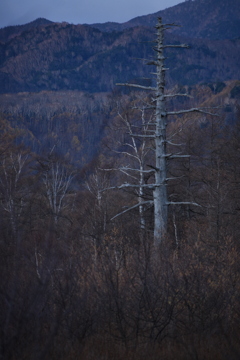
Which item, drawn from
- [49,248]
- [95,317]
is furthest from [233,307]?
[49,248]

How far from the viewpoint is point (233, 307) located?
6953mm

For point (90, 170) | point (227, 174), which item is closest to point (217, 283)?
point (227, 174)

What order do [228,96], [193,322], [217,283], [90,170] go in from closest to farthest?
[193,322]
[217,283]
[90,170]
[228,96]

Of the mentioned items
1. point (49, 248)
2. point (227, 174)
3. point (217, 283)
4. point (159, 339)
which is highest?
point (227, 174)

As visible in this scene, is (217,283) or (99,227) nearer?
(217,283)

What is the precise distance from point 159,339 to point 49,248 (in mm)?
3626

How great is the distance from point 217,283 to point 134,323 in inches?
83.6

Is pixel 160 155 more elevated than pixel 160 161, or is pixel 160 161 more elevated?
pixel 160 155

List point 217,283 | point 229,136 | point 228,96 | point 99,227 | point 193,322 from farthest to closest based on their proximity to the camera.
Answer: point 228,96
point 229,136
point 99,227
point 217,283
point 193,322

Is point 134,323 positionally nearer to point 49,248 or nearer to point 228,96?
point 49,248

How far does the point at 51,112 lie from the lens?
390 ft

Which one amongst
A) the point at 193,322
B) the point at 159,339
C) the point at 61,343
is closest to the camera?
the point at 61,343

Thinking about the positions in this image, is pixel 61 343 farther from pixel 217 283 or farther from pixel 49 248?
pixel 217 283

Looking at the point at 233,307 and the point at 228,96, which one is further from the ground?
the point at 228,96
